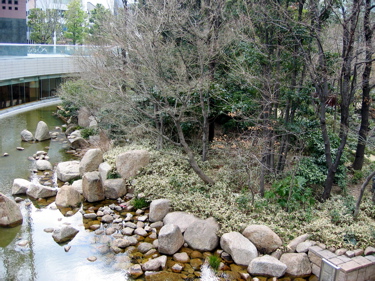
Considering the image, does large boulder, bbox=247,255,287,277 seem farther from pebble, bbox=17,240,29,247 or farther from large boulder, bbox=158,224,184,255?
pebble, bbox=17,240,29,247

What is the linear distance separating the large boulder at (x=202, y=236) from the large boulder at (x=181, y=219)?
0.96 feet

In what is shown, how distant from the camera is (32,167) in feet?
44.4

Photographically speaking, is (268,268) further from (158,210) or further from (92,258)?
(92,258)

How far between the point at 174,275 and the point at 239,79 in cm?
627

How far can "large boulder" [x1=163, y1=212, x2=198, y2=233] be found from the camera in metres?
9.18

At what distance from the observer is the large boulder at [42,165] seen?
1336cm

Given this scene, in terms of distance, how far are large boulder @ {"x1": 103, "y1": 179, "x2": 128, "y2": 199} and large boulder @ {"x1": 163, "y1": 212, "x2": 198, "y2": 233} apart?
2.35 meters

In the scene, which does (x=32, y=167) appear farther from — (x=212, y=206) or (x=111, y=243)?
(x=212, y=206)

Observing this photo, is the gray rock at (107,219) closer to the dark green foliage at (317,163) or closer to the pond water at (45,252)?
the pond water at (45,252)

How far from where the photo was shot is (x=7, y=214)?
9477 mm

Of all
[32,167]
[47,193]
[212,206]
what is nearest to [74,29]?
[32,167]

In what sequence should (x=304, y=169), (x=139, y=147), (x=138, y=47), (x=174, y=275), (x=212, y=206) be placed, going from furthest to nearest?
(x=139, y=147) → (x=138, y=47) → (x=304, y=169) → (x=212, y=206) → (x=174, y=275)

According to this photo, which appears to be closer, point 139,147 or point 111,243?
point 111,243

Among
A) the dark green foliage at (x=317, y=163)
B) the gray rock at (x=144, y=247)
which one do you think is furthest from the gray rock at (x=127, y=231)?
the dark green foliage at (x=317, y=163)
